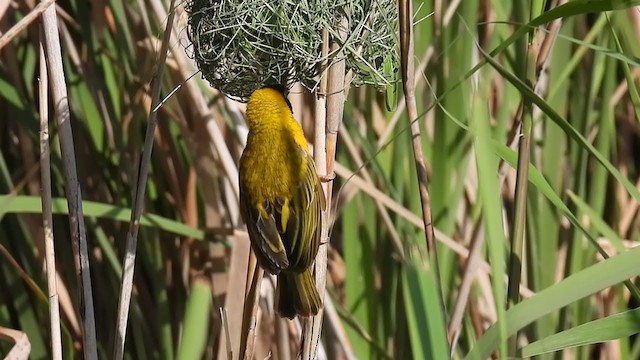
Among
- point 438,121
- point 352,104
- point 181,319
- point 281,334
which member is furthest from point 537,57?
point 181,319

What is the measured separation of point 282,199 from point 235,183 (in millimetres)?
282

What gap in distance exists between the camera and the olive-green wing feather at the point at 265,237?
4.39 ft

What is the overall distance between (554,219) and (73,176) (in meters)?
1.03

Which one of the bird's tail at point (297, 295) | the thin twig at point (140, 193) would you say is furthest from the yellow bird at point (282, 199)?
the thin twig at point (140, 193)

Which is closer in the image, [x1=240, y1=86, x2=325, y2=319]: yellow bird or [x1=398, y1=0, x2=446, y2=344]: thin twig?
[x1=398, y1=0, x2=446, y2=344]: thin twig

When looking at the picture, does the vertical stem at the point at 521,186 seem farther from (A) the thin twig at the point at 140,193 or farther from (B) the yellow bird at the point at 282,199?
(A) the thin twig at the point at 140,193

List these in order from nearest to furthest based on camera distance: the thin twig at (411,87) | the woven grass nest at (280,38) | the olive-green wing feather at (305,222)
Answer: the thin twig at (411,87), the woven grass nest at (280,38), the olive-green wing feather at (305,222)

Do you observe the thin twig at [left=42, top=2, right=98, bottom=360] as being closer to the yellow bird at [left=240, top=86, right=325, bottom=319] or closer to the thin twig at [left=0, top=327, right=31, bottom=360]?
the thin twig at [left=0, top=327, right=31, bottom=360]

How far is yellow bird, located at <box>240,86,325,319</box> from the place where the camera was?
4.42 feet

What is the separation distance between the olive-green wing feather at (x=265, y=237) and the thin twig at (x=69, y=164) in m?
0.27

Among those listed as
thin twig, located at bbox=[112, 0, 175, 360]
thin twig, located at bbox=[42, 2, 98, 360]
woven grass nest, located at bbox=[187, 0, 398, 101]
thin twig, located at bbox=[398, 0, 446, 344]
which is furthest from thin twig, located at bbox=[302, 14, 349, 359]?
thin twig, located at bbox=[42, 2, 98, 360]

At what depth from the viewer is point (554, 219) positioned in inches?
74.1

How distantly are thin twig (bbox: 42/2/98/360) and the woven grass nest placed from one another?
0.21 m

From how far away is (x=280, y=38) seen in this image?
4.10ft
